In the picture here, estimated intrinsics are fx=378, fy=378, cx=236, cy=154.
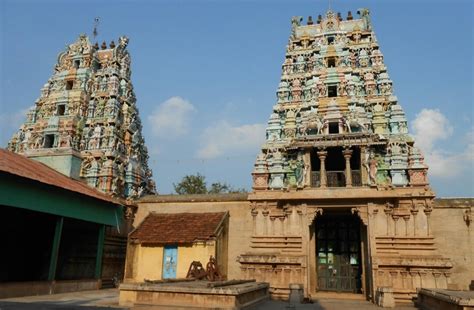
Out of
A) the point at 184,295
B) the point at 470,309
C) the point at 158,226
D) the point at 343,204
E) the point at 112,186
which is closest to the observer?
the point at 470,309

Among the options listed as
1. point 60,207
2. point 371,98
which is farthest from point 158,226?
point 371,98

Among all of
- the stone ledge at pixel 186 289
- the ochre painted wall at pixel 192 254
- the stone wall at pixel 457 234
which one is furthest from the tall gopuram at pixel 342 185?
the stone ledge at pixel 186 289

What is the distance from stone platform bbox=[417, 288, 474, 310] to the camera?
10620 millimetres

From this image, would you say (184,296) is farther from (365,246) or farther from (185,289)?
(365,246)

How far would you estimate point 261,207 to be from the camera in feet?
67.5

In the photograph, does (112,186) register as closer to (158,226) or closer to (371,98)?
(158,226)

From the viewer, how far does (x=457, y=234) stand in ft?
61.9

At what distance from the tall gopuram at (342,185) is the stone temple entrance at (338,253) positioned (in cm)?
5

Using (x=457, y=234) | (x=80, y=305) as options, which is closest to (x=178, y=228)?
(x=80, y=305)

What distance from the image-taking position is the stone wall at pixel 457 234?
18.4 meters

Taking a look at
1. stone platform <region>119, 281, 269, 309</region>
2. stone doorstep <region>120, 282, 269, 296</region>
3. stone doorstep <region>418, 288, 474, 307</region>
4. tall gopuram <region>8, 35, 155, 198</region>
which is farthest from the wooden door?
stone doorstep <region>418, 288, 474, 307</region>

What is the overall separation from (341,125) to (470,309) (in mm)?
12218

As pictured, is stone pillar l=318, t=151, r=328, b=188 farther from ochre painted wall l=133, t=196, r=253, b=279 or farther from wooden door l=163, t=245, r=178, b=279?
wooden door l=163, t=245, r=178, b=279

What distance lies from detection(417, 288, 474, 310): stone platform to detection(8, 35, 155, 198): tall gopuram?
17.6m
